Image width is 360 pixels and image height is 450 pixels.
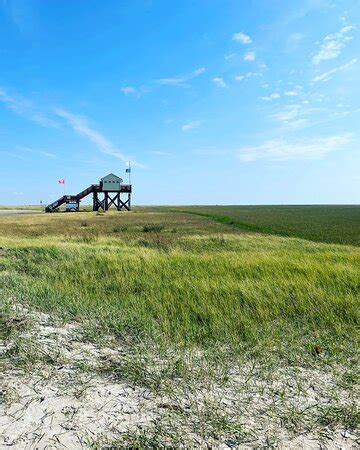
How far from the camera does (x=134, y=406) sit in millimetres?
3209

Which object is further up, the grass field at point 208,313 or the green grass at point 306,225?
the green grass at point 306,225

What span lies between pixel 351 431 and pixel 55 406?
9.34 feet

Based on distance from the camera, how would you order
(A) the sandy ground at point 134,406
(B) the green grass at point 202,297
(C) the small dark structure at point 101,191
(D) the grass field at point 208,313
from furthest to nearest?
(C) the small dark structure at point 101,191 → (B) the green grass at point 202,297 → (D) the grass field at point 208,313 → (A) the sandy ground at point 134,406

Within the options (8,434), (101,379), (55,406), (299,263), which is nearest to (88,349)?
(101,379)

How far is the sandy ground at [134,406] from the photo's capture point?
9.16 feet

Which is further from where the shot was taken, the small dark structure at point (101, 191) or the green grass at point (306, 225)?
the small dark structure at point (101, 191)

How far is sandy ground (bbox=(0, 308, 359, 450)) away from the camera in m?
2.79

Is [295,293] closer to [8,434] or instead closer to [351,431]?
[351,431]

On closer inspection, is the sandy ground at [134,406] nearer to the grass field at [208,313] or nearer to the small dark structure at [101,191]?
Result: the grass field at [208,313]

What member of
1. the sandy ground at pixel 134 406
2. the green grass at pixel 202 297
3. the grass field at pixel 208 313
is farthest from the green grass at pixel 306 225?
the sandy ground at pixel 134 406

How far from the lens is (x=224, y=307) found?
666 cm

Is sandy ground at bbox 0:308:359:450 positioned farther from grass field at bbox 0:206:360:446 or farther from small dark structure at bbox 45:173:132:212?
small dark structure at bbox 45:173:132:212

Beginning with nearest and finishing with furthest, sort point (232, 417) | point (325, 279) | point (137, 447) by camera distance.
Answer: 1. point (137, 447)
2. point (232, 417)
3. point (325, 279)

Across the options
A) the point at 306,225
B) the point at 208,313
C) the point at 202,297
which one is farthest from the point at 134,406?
the point at 306,225
